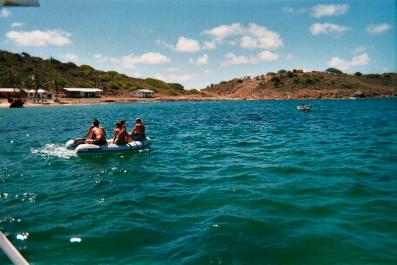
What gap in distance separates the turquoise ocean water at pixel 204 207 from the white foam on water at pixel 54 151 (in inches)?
14.2

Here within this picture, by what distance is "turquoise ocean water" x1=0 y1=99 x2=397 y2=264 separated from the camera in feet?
25.9

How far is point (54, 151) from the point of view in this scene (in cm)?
2180

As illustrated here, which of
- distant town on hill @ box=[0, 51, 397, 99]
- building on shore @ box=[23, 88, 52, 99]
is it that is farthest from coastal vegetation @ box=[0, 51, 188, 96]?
building on shore @ box=[23, 88, 52, 99]

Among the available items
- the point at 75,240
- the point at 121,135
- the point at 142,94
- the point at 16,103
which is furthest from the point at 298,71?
the point at 75,240

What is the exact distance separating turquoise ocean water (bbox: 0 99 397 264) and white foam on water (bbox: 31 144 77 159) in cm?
36

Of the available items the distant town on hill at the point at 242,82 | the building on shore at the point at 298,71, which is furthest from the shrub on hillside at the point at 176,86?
the building on shore at the point at 298,71

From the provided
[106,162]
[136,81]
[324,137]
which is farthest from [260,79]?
[106,162]

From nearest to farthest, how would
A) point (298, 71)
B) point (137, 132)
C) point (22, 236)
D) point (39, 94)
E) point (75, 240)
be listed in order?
1. point (75, 240)
2. point (22, 236)
3. point (137, 132)
4. point (39, 94)
5. point (298, 71)

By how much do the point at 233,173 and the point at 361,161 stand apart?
6.55 meters

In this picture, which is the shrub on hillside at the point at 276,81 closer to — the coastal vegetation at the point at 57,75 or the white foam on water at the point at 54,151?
the coastal vegetation at the point at 57,75

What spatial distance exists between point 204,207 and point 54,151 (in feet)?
45.9

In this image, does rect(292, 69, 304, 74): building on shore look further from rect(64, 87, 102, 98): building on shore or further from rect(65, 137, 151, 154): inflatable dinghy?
rect(65, 137, 151, 154): inflatable dinghy

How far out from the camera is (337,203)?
10.9 m

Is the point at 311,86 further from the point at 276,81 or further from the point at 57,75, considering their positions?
the point at 57,75
